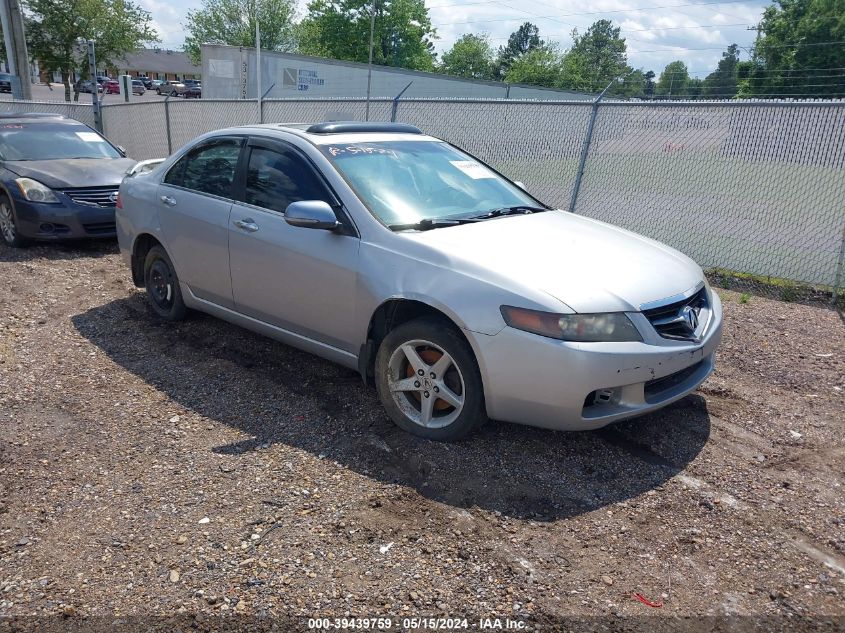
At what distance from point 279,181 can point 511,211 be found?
62.5 inches

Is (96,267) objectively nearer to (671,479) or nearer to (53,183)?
(53,183)

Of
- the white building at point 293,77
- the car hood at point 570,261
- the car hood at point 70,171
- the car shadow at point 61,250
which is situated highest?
the white building at point 293,77

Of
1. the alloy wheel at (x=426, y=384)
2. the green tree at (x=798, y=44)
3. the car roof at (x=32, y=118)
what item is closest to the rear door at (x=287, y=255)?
the alloy wheel at (x=426, y=384)

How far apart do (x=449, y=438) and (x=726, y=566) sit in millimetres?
1477

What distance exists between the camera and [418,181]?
175 inches

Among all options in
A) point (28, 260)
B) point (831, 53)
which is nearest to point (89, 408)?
point (28, 260)

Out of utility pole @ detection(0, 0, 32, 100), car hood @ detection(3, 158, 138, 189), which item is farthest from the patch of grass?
utility pole @ detection(0, 0, 32, 100)

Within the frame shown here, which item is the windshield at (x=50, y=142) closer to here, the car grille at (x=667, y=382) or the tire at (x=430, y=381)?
the tire at (x=430, y=381)

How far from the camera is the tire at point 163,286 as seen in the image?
552cm

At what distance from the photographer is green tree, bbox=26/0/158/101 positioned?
100ft

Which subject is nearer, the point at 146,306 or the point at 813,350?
the point at 813,350

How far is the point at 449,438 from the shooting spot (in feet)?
12.1

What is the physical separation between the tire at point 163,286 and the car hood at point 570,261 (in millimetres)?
A: 2549

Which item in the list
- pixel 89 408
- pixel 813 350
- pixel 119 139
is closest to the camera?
pixel 89 408
